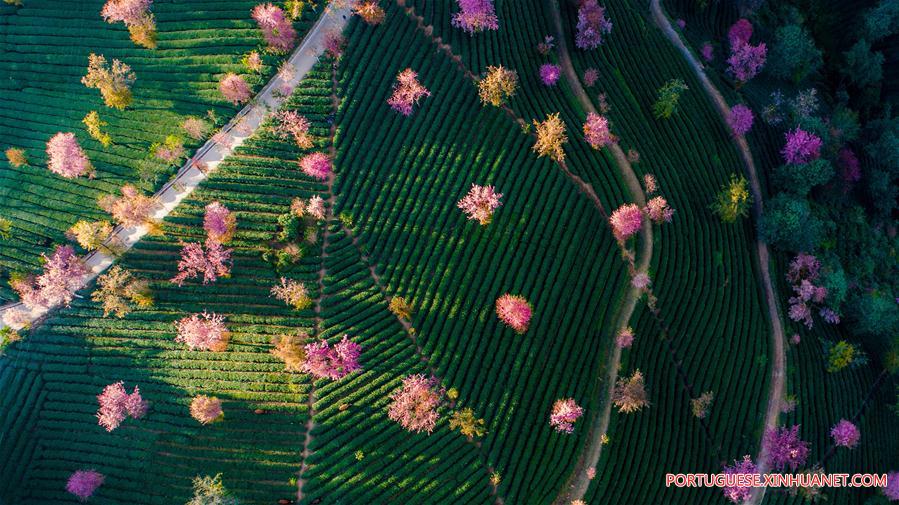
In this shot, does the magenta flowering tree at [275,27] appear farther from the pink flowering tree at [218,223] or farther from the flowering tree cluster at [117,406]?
the flowering tree cluster at [117,406]

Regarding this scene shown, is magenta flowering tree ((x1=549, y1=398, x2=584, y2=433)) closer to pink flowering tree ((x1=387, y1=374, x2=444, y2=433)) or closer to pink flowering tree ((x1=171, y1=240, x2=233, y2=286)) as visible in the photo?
pink flowering tree ((x1=387, y1=374, x2=444, y2=433))

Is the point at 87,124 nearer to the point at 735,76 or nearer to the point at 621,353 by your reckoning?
the point at 621,353

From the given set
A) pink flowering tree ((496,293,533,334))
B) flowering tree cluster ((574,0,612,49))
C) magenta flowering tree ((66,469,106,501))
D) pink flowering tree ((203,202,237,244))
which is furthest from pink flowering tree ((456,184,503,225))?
magenta flowering tree ((66,469,106,501))

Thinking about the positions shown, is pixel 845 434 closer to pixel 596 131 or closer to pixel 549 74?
pixel 596 131

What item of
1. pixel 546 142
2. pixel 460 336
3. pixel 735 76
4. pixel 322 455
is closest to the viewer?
pixel 322 455

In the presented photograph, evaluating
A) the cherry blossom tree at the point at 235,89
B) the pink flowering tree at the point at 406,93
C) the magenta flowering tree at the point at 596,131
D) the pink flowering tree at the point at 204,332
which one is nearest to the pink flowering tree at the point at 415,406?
the pink flowering tree at the point at 204,332

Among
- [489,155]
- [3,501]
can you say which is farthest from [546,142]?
[3,501]
